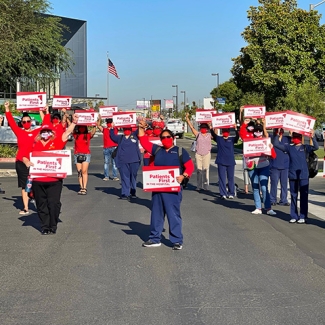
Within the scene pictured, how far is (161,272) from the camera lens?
7.59m

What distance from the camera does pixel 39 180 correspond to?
33.2ft

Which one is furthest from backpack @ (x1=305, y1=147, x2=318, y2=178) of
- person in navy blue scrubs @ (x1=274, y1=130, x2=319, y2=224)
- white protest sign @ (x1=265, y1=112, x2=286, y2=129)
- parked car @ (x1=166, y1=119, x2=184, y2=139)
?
parked car @ (x1=166, y1=119, x2=184, y2=139)

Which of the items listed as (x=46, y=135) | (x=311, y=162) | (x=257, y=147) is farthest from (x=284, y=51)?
(x=46, y=135)

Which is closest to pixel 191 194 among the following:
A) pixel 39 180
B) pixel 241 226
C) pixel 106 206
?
pixel 106 206

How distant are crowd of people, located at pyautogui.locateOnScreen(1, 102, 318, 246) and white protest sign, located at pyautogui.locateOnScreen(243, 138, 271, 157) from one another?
7 cm

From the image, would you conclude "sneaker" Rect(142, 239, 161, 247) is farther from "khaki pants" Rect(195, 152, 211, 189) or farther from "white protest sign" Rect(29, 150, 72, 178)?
"khaki pants" Rect(195, 152, 211, 189)

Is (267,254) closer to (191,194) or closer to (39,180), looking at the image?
(39,180)

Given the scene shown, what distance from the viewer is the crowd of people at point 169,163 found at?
29.7 feet

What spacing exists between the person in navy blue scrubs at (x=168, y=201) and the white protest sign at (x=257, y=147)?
3.52m

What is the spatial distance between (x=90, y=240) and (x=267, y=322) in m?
4.48

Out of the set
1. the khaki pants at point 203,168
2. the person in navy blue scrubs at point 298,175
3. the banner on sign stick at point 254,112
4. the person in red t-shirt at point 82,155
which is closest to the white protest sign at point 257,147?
the person in navy blue scrubs at point 298,175

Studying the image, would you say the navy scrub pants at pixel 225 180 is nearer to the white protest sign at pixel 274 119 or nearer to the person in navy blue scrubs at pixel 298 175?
the white protest sign at pixel 274 119

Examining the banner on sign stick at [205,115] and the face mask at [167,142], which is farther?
the banner on sign stick at [205,115]

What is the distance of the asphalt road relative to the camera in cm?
595
